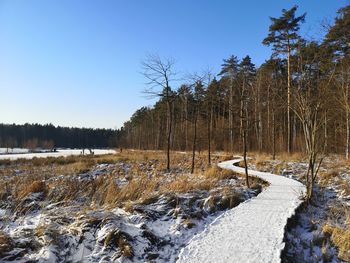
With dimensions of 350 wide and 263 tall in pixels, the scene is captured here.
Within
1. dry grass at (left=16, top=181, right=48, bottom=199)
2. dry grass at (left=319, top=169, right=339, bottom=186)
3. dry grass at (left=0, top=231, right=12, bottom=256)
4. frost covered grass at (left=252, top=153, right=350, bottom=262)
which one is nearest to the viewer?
dry grass at (left=0, top=231, right=12, bottom=256)

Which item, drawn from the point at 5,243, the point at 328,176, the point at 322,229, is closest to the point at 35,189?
the point at 5,243

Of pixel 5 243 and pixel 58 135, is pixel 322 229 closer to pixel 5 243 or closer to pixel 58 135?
pixel 5 243

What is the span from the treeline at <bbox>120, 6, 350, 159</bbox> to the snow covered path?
264cm

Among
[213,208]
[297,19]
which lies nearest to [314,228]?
[213,208]

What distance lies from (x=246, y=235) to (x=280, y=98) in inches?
285

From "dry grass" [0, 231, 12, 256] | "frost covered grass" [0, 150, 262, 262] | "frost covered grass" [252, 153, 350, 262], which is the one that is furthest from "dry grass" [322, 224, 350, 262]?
"dry grass" [0, 231, 12, 256]

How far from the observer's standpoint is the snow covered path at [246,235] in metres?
5.76

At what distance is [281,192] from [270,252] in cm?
615

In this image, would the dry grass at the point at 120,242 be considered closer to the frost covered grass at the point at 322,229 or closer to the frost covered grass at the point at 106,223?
the frost covered grass at the point at 106,223

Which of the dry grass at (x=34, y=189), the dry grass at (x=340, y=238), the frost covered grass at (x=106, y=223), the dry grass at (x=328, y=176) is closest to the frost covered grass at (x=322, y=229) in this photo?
the dry grass at (x=340, y=238)

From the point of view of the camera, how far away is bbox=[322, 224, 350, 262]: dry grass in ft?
20.7

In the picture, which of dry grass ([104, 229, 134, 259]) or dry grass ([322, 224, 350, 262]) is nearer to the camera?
dry grass ([104, 229, 134, 259])

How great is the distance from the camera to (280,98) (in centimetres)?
1270

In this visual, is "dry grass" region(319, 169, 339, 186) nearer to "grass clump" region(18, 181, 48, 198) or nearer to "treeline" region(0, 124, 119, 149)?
"grass clump" region(18, 181, 48, 198)
